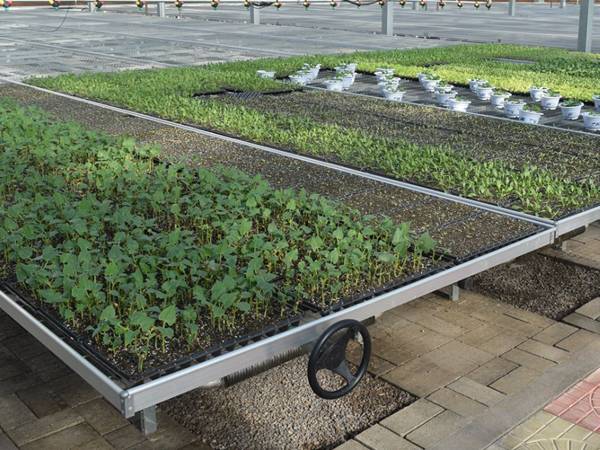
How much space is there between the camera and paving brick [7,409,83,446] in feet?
13.3

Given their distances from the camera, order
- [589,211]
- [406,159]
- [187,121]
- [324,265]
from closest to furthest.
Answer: [324,265] < [589,211] < [406,159] < [187,121]

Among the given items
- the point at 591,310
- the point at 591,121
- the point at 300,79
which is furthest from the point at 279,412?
the point at 300,79

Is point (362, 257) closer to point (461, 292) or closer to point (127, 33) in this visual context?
point (461, 292)

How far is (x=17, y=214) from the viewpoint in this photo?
5.38m

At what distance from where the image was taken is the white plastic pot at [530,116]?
990cm

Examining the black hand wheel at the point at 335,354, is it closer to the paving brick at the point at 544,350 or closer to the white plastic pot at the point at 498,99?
the paving brick at the point at 544,350

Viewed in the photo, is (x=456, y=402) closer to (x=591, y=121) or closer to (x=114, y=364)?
(x=114, y=364)

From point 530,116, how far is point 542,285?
452cm

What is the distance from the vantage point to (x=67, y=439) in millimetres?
4051

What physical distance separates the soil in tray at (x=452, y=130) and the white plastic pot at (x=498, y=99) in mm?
1169

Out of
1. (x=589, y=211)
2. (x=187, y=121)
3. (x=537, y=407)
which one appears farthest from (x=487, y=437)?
(x=187, y=121)

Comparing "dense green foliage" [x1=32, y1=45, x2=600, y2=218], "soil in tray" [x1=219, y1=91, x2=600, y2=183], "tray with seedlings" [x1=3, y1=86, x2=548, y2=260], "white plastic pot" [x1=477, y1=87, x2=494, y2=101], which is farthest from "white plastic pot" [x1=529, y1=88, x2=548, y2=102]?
"tray with seedlings" [x1=3, y1=86, x2=548, y2=260]

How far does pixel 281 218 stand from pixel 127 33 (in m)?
20.5

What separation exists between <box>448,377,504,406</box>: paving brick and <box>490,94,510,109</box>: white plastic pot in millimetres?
7316
